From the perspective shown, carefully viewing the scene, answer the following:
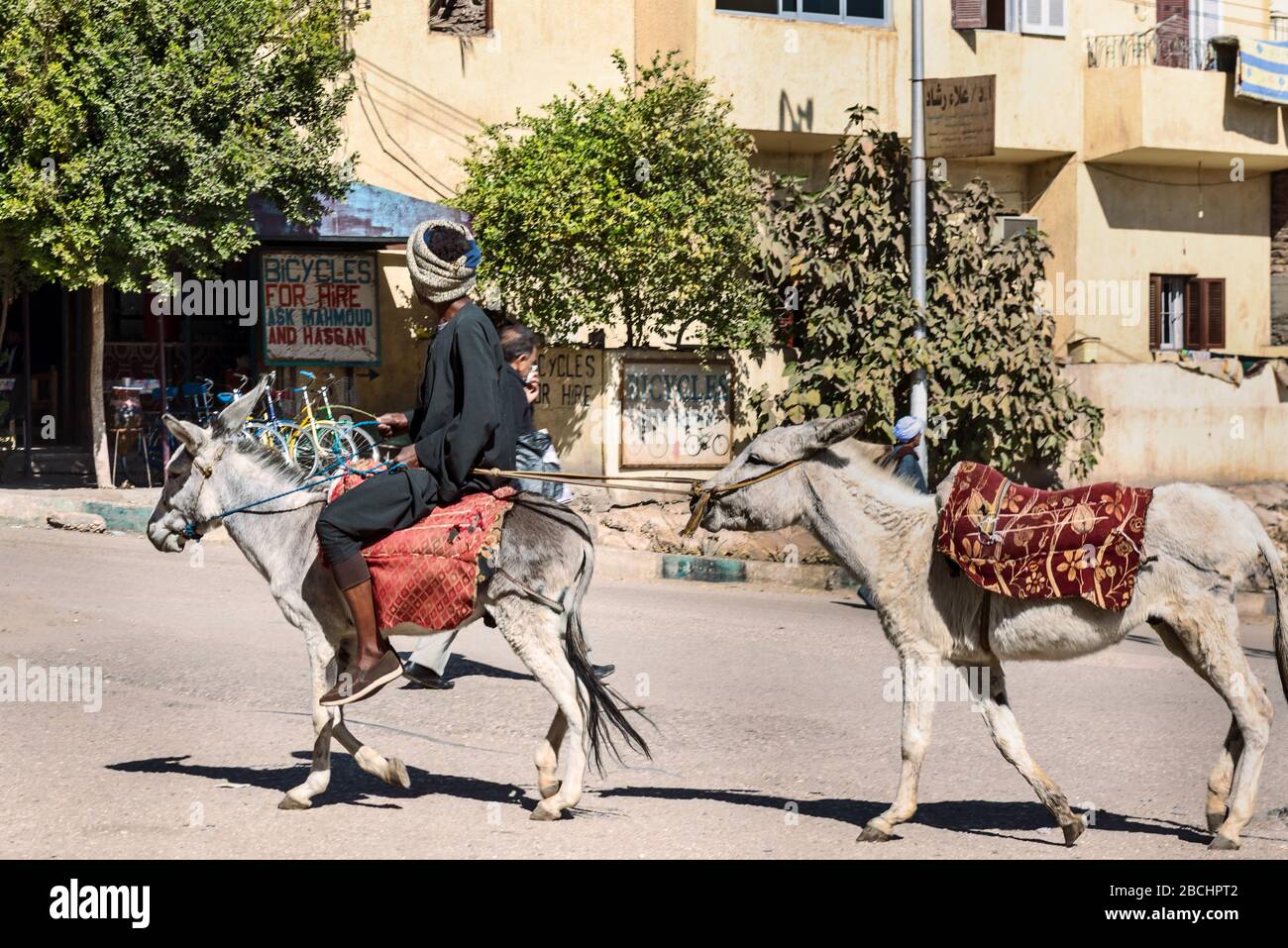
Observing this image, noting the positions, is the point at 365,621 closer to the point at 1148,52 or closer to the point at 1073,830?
the point at 1073,830

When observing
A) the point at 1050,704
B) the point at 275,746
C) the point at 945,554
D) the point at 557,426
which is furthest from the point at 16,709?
the point at 557,426

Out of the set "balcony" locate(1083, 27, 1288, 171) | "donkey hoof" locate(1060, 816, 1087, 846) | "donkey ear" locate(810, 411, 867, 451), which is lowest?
"donkey hoof" locate(1060, 816, 1087, 846)

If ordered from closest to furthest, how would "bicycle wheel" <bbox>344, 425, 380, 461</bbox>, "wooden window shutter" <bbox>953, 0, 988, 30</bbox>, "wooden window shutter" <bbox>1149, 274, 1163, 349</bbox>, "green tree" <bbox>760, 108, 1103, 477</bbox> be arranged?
"bicycle wheel" <bbox>344, 425, 380, 461</bbox>, "green tree" <bbox>760, 108, 1103, 477</bbox>, "wooden window shutter" <bbox>953, 0, 988, 30</bbox>, "wooden window shutter" <bbox>1149, 274, 1163, 349</bbox>

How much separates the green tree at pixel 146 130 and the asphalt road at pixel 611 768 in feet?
17.8

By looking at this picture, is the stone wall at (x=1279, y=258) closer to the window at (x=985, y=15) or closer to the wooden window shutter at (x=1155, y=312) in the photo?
the wooden window shutter at (x=1155, y=312)

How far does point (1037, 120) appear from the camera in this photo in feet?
85.0

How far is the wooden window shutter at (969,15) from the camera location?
25266mm

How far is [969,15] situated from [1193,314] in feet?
22.7

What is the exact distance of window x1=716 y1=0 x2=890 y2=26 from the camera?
24266 mm

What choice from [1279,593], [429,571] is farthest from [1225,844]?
[429,571]

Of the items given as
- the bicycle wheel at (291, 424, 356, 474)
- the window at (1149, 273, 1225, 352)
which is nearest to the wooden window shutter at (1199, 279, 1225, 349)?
the window at (1149, 273, 1225, 352)

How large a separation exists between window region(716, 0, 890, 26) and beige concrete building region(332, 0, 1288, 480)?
3 centimetres

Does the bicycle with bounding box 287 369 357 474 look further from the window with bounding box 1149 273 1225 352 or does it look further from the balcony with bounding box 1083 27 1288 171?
the window with bounding box 1149 273 1225 352

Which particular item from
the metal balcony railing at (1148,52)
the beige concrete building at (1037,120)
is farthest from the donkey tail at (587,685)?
the metal balcony railing at (1148,52)
